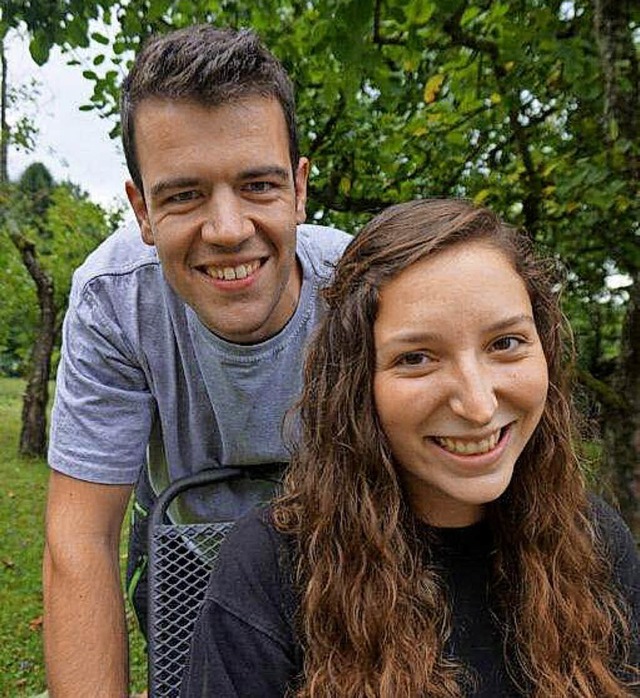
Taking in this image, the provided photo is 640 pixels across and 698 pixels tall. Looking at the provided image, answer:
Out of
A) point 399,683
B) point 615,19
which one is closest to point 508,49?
point 615,19

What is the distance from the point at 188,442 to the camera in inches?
75.5

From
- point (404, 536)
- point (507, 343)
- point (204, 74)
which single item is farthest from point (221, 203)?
point (404, 536)

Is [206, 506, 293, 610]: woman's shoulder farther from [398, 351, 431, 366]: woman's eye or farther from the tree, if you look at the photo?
the tree

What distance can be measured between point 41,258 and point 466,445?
13.4 m

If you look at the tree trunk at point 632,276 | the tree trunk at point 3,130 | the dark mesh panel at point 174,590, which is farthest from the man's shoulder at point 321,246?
the tree trunk at point 3,130

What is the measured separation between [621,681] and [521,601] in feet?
0.86

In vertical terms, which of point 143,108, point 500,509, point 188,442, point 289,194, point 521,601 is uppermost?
point 143,108

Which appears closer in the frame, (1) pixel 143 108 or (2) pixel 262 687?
(2) pixel 262 687

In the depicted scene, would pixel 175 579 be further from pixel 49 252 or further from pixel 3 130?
pixel 49 252

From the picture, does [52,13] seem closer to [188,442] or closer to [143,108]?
[143,108]

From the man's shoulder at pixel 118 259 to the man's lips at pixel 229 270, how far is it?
0.28 meters

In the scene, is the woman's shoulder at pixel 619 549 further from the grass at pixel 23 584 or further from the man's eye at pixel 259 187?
the grass at pixel 23 584

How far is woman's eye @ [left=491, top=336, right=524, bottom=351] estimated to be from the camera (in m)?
1.43

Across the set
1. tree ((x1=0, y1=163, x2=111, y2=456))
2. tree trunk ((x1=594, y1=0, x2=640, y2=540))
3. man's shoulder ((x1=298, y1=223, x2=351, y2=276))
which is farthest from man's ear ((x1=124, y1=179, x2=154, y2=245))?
tree ((x1=0, y1=163, x2=111, y2=456))
